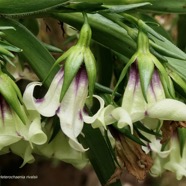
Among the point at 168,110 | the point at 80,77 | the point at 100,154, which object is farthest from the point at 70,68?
the point at 100,154

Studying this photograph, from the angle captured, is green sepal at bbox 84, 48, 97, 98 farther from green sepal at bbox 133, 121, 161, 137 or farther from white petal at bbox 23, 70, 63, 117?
green sepal at bbox 133, 121, 161, 137

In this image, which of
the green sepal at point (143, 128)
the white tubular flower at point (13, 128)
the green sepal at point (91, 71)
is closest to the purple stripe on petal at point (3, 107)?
the white tubular flower at point (13, 128)

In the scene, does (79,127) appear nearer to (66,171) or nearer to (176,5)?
(176,5)

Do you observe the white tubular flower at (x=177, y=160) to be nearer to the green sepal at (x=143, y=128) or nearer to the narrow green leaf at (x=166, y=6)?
the green sepal at (x=143, y=128)

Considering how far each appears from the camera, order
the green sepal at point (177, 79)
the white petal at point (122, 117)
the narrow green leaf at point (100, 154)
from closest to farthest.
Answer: the white petal at point (122, 117) < the green sepal at point (177, 79) < the narrow green leaf at point (100, 154)

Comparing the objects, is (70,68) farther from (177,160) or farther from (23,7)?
(177,160)

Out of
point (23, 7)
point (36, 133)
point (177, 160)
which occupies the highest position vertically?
point (23, 7)

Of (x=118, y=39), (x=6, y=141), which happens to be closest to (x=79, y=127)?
(x=6, y=141)
